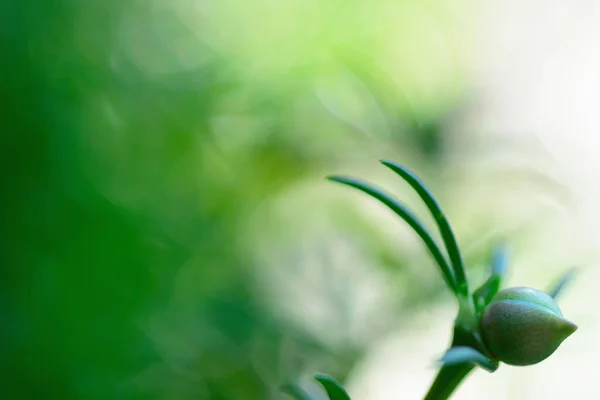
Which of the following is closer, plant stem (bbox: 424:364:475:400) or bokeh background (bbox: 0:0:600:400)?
plant stem (bbox: 424:364:475:400)

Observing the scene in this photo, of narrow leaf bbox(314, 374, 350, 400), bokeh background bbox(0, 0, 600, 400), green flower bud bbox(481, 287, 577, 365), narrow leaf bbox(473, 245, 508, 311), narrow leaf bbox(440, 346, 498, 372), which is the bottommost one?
narrow leaf bbox(314, 374, 350, 400)

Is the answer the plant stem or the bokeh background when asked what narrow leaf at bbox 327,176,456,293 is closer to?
the plant stem

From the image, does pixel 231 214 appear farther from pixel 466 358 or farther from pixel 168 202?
pixel 466 358

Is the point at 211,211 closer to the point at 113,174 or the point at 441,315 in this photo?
the point at 113,174

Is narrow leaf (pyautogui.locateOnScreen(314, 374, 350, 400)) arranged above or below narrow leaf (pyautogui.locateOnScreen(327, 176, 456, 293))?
below

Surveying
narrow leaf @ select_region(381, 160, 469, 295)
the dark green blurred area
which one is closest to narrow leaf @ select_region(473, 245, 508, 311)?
narrow leaf @ select_region(381, 160, 469, 295)

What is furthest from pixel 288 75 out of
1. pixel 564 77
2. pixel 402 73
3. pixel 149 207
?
pixel 564 77

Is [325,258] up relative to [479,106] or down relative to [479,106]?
down

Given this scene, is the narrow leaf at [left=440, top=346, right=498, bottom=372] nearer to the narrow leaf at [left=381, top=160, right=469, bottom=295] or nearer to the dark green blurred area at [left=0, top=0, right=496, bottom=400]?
the narrow leaf at [left=381, top=160, right=469, bottom=295]
